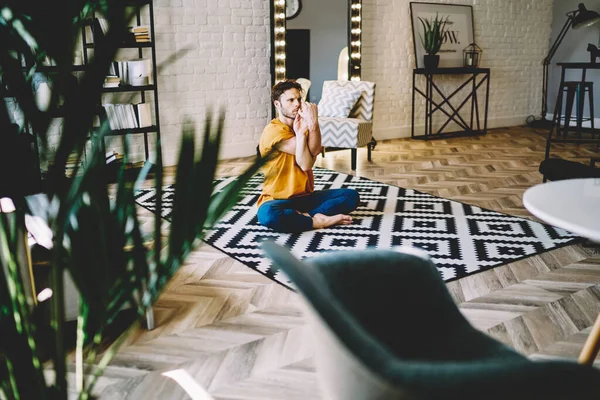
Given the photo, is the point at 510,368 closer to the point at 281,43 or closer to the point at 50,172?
the point at 50,172

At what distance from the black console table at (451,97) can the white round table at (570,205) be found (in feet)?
16.5

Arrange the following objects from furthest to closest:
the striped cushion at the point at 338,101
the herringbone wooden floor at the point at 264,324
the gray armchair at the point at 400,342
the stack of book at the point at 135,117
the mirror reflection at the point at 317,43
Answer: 1. the mirror reflection at the point at 317,43
2. the striped cushion at the point at 338,101
3. the stack of book at the point at 135,117
4. the herringbone wooden floor at the point at 264,324
5. the gray armchair at the point at 400,342

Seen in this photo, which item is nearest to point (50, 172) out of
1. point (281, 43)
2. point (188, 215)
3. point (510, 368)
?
Answer: point (188, 215)

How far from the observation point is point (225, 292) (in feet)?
8.43

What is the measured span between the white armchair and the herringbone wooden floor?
8.12 feet

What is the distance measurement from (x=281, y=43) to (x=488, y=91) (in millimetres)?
3192

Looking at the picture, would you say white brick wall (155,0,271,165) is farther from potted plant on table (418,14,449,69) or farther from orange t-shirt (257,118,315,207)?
potted plant on table (418,14,449,69)

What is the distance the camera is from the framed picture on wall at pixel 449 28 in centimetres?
688

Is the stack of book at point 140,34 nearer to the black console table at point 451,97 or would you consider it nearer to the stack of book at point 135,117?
the stack of book at point 135,117

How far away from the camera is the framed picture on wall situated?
688 centimetres

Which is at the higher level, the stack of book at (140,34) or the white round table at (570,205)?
the stack of book at (140,34)

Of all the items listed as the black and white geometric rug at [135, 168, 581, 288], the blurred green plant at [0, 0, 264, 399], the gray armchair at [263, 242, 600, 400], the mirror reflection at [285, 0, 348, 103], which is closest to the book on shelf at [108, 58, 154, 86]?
the black and white geometric rug at [135, 168, 581, 288]

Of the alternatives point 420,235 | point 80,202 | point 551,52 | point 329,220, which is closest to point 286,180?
point 329,220

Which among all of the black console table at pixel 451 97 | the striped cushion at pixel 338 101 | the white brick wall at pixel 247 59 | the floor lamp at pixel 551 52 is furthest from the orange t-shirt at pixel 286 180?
the floor lamp at pixel 551 52
